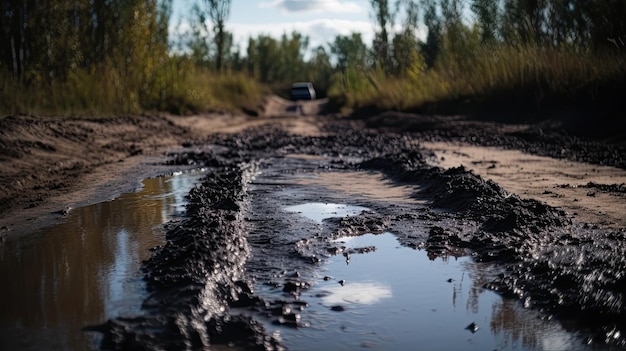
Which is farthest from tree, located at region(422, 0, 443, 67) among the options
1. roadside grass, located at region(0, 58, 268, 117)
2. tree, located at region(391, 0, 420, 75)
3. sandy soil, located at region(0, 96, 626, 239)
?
sandy soil, located at region(0, 96, 626, 239)

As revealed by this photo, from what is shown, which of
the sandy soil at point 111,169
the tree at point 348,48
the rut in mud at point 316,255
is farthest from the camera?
the tree at point 348,48

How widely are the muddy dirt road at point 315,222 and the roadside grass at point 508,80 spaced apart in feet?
7.26

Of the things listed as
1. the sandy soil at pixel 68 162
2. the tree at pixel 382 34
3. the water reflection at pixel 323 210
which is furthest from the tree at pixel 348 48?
the water reflection at pixel 323 210

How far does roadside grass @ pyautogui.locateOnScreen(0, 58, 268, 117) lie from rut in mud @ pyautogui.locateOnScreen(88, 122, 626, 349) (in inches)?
253

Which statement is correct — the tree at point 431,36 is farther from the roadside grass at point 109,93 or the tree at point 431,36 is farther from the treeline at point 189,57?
the roadside grass at point 109,93

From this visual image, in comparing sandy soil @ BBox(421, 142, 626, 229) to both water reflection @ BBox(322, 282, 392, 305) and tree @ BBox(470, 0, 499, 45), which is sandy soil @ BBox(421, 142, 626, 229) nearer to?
water reflection @ BBox(322, 282, 392, 305)

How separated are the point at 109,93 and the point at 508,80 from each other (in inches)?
324

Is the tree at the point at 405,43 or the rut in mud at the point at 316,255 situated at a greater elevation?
the tree at the point at 405,43

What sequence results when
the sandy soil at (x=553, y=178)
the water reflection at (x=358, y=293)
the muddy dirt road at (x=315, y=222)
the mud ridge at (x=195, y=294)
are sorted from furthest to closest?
1. the sandy soil at (x=553, y=178)
2. the water reflection at (x=358, y=293)
3. the muddy dirt road at (x=315, y=222)
4. the mud ridge at (x=195, y=294)

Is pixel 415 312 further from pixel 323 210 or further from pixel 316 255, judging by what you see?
pixel 323 210

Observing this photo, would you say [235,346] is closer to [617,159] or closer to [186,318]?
[186,318]

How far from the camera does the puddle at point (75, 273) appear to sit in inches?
93.2

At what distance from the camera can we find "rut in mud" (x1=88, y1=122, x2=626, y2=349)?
236 cm

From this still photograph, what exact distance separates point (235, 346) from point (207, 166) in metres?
5.36
